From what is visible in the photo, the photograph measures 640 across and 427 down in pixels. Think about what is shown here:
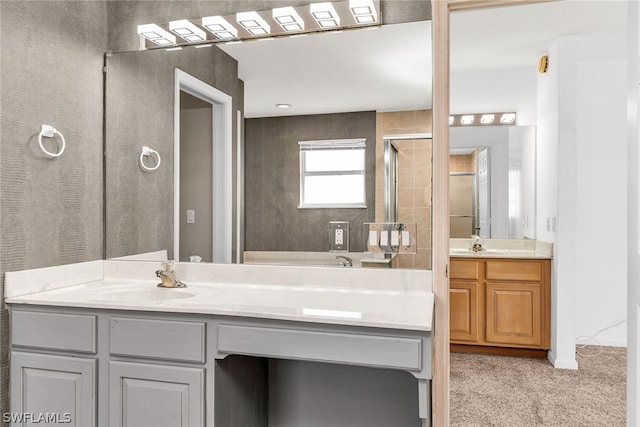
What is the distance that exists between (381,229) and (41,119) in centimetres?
158

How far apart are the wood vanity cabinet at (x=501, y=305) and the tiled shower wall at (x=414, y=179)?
1910mm

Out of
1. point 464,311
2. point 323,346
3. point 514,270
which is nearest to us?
point 323,346

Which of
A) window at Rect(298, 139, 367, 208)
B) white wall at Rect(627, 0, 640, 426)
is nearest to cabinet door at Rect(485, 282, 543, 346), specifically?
white wall at Rect(627, 0, 640, 426)

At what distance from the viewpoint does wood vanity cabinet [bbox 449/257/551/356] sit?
3.61 meters

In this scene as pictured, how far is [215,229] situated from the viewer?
7.48 feet

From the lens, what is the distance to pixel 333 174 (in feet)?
7.02

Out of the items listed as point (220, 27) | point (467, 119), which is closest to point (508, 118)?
point (467, 119)

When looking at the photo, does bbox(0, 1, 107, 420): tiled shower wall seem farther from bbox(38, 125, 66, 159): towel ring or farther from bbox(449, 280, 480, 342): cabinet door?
bbox(449, 280, 480, 342): cabinet door

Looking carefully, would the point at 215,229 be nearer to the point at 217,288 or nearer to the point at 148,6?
the point at 217,288

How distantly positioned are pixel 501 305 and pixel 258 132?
2604 millimetres

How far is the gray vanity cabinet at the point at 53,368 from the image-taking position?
5.66ft

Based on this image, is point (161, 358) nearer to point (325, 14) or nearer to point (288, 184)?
point (288, 184)

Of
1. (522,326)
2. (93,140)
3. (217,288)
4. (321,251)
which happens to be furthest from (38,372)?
(522,326)

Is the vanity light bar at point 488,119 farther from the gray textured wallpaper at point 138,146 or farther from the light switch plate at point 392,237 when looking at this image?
the gray textured wallpaper at point 138,146
